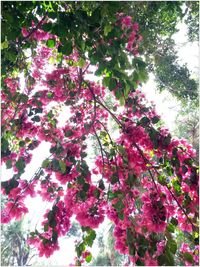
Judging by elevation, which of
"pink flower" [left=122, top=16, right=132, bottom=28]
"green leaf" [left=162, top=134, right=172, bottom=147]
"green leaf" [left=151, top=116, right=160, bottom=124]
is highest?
"pink flower" [left=122, top=16, right=132, bottom=28]

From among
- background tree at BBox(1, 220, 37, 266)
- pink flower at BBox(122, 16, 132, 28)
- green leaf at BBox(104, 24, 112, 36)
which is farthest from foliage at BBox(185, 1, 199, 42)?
background tree at BBox(1, 220, 37, 266)

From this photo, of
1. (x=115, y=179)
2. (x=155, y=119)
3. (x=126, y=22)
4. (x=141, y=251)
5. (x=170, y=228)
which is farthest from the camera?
(x=126, y=22)

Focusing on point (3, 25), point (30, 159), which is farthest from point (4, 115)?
point (3, 25)

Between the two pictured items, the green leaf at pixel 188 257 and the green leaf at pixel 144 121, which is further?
the green leaf at pixel 144 121

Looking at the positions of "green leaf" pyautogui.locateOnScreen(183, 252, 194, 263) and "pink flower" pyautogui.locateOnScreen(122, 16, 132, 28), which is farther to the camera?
"pink flower" pyautogui.locateOnScreen(122, 16, 132, 28)

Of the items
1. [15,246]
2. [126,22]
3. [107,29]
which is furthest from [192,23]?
[15,246]

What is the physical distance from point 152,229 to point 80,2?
2534 mm

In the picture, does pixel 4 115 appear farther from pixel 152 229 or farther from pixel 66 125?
pixel 152 229

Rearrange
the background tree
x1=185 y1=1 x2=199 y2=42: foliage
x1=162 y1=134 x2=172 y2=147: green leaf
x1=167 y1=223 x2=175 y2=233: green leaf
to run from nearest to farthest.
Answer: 1. x1=167 y1=223 x2=175 y2=233: green leaf
2. x1=162 y1=134 x2=172 y2=147: green leaf
3. x1=185 y1=1 x2=199 y2=42: foliage
4. the background tree

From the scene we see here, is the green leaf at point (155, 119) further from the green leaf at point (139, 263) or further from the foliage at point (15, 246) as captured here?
the foliage at point (15, 246)

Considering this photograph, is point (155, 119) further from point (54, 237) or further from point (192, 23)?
point (192, 23)

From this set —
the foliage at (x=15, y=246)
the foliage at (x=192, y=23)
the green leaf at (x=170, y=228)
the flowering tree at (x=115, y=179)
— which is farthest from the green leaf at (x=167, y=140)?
the foliage at (x=15, y=246)

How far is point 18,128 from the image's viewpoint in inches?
101

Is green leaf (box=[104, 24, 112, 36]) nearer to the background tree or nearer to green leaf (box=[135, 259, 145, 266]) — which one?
green leaf (box=[135, 259, 145, 266])
